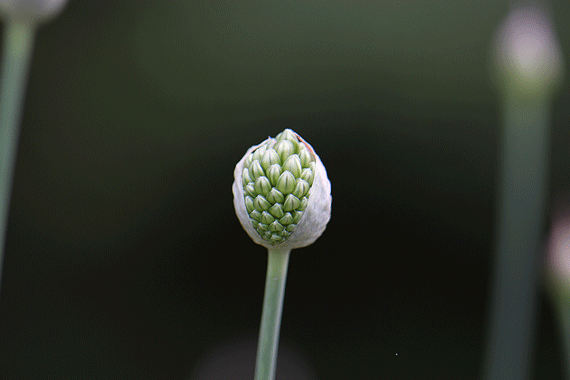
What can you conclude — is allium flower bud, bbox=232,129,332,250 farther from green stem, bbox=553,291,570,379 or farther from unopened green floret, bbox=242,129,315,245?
green stem, bbox=553,291,570,379

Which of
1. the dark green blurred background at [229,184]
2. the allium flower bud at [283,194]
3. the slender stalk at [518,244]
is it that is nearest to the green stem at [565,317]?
the slender stalk at [518,244]

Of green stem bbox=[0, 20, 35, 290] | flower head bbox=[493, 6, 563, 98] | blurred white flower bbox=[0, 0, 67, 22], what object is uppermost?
flower head bbox=[493, 6, 563, 98]

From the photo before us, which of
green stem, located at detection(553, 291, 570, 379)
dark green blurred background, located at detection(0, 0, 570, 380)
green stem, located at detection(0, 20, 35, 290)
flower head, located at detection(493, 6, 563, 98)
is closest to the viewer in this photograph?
green stem, located at detection(0, 20, 35, 290)

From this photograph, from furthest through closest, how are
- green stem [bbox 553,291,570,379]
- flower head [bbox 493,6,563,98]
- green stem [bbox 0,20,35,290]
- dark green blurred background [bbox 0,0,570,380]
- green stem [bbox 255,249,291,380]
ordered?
1. dark green blurred background [bbox 0,0,570,380]
2. flower head [bbox 493,6,563,98]
3. green stem [bbox 553,291,570,379]
4. green stem [bbox 0,20,35,290]
5. green stem [bbox 255,249,291,380]

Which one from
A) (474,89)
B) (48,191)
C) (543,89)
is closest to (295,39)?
(474,89)

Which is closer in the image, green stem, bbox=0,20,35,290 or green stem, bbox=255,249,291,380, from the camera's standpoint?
green stem, bbox=255,249,291,380

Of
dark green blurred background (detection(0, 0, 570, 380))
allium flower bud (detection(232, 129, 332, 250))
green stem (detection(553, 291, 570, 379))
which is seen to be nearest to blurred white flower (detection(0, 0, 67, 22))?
allium flower bud (detection(232, 129, 332, 250))

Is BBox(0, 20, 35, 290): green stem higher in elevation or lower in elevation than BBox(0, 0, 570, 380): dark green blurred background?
lower

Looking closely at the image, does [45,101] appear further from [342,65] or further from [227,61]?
[342,65]
